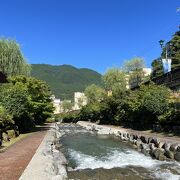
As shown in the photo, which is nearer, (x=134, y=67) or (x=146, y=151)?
(x=146, y=151)

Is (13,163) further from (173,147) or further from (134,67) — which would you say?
(134,67)

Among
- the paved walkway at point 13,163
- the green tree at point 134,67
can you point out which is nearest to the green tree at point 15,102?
the paved walkway at point 13,163

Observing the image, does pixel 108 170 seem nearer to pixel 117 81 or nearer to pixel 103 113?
pixel 103 113

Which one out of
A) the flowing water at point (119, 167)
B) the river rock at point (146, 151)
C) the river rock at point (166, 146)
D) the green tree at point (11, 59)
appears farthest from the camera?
the green tree at point (11, 59)

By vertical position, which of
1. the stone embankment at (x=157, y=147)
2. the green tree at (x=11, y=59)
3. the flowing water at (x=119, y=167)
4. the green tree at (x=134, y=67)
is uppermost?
the green tree at (x=134, y=67)

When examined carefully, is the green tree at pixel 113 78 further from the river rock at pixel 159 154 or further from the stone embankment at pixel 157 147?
the river rock at pixel 159 154

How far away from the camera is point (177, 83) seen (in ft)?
115

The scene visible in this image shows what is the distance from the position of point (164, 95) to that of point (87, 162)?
14986 millimetres

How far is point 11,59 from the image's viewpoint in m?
40.8

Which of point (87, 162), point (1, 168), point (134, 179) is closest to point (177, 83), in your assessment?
point (87, 162)

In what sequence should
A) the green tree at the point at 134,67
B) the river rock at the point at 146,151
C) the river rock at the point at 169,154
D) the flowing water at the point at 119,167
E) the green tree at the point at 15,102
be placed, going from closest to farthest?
the flowing water at the point at 119,167 < the river rock at the point at 169,154 < the river rock at the point at 146,151 < the green tree at the point at 15,102 < the green tree at the point at 134,67

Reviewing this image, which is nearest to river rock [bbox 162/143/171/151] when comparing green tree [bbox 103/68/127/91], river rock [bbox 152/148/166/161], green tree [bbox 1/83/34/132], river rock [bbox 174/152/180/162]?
river rock [bbox 152/148/166/161]

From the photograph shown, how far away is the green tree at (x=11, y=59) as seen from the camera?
4050 cm

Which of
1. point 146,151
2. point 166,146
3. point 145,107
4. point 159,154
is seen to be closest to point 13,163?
point 159,154
